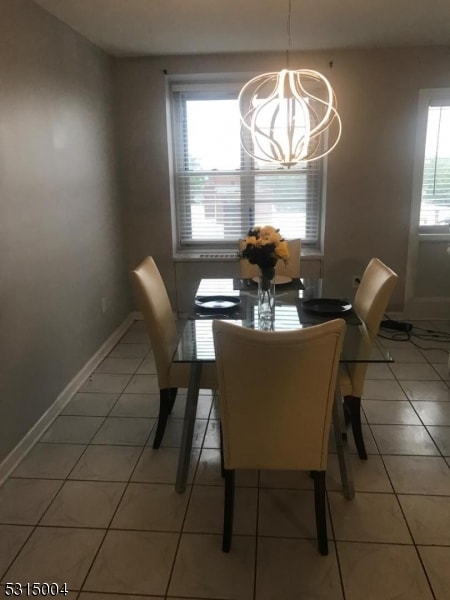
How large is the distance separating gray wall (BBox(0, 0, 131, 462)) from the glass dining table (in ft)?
2.90

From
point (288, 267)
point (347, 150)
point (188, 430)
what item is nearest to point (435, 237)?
point (347, 150)

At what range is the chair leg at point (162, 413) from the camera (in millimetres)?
2443

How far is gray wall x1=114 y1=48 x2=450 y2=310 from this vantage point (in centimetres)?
384

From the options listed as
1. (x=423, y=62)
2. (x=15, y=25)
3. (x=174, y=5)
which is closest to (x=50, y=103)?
(x=15, y=25)

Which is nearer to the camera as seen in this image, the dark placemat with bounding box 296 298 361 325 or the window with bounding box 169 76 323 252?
the dark placemat with bounding box 296 298 361 325

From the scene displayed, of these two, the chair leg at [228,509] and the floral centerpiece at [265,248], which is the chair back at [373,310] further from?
the chair leg at [228,509]

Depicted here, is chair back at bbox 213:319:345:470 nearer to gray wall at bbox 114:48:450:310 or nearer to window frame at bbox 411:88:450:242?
gray wall at bbox 114:48:450:310

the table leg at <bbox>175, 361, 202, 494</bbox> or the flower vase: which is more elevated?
the flower vase

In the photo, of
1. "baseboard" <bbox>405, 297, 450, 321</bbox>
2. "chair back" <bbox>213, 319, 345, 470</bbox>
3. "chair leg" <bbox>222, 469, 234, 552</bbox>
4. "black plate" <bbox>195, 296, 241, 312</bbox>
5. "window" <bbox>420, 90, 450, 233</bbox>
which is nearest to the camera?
"chair back" <bbox>213, 319, 345, 470</bbox>

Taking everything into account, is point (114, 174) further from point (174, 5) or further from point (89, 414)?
point (89, 414)

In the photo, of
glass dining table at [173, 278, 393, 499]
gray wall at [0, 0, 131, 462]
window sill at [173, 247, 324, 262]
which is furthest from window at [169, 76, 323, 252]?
glass dining table at [173, 278, 393, 499]

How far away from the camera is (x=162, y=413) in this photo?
2.45 metres

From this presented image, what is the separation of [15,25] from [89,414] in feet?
7.06

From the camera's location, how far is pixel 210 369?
234 centimetres
